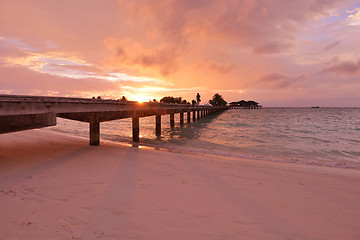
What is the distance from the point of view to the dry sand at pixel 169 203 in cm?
432

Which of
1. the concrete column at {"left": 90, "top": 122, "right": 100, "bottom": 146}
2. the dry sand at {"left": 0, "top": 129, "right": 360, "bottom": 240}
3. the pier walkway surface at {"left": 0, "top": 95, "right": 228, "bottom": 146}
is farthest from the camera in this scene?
the concrete column at {"left": 90, "top": 122, "right": 100, "bottom": 146}

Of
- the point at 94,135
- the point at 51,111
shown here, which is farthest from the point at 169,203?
the point at 94,135

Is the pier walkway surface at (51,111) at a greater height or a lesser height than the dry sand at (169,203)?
greater

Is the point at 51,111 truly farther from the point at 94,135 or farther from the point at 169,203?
the point at 169,203

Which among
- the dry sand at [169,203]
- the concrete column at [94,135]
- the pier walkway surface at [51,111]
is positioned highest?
the pier walkway surface at [51,111]

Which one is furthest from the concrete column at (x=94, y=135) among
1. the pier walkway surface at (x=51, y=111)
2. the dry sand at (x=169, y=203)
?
the dry sand at (x=169, y=203)

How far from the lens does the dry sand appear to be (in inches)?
170

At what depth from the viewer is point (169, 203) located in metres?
5.65

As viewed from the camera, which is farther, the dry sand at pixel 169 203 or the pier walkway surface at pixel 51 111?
the pier walkway surface at pixel 51 111

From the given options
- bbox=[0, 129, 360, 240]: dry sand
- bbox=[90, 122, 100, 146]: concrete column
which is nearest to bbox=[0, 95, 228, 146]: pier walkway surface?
bbox=[90, 122, 100, 146]: concrete column

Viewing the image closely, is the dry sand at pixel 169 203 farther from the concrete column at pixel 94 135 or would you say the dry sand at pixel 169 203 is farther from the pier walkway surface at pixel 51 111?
the concrete column at pixel 94 135

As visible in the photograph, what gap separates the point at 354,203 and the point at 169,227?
21.1 ft

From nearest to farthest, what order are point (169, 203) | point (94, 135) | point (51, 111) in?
point (169, 203)
point (51, 111)
point (94, 135)

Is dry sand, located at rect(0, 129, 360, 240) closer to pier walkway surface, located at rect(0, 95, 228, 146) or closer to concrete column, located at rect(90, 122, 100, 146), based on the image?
pier walkway surface, located at rect(0, 95, 228, 146)
